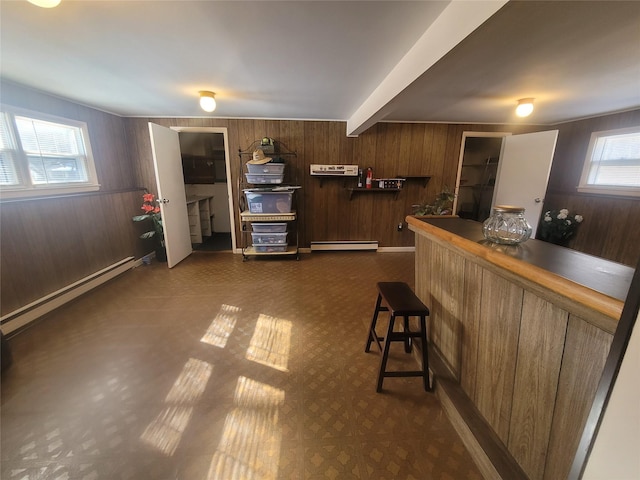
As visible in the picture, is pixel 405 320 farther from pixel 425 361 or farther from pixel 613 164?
pixel 613 164

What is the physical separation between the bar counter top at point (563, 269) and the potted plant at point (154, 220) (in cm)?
393

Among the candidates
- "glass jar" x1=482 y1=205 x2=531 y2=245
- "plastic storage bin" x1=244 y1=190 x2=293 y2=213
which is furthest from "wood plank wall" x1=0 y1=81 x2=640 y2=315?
"glass jar" x1=482 y1=205 x2=531 y2=245

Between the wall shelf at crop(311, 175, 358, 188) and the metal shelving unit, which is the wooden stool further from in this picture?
the wall shelf at crop(311, 175, 358, 188)

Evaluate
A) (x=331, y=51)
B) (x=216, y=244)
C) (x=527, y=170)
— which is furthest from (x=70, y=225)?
(x=527, y=170)

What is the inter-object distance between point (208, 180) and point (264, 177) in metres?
2.22

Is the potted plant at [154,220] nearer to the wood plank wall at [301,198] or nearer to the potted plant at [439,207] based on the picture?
the wood plank wall at [301,198]

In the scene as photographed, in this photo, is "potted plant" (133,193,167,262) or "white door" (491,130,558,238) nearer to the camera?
"white door" (491,130,558,238)

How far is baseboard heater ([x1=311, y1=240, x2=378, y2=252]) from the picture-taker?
170 inches

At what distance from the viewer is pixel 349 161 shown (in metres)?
4.07

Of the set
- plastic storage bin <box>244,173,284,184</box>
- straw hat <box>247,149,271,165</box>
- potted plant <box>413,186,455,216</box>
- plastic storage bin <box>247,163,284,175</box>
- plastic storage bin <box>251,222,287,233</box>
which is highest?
straw hat <box>247,149,271,165</box>

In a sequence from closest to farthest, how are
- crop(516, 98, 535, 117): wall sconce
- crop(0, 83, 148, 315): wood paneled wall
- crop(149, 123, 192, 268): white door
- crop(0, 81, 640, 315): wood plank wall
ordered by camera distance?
crop(0, 83, 148, 315): wood paneled wall
crop(0, 81, 640, 315): wood plank wall
crop(516, 98, 535, 117): wall sconce
crop(149, 123, 192, 268): white door

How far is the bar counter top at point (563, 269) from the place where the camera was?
0.70 metres

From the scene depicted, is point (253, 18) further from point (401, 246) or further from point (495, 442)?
point (401, 246)

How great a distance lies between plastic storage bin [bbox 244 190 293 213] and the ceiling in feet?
4.15
